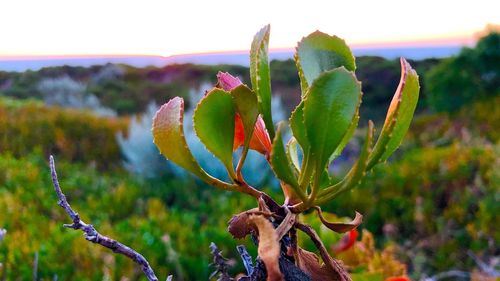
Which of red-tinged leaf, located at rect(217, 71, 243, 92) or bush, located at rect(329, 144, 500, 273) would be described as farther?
bush, located at rect(329, 144, 500, 273)

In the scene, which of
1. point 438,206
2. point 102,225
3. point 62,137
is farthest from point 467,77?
point 102,225

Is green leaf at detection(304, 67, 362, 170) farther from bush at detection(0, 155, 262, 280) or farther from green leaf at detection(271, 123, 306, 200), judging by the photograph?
bush at detection(0, 155, 262, 280)

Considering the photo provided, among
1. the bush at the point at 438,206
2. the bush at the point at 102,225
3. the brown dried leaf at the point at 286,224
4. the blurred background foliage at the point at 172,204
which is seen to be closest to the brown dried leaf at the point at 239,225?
the brown dried leaf at the point at 286,224

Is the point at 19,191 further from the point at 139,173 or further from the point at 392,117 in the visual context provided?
the point at 392,117

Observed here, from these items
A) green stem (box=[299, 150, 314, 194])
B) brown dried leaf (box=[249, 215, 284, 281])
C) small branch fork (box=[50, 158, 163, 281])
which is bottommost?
small branch fork (box=[50, 158, 163, 281])

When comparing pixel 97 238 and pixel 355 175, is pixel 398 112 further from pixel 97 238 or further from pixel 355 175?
pixel 97 238

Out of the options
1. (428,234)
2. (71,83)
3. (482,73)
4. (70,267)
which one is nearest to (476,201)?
(428,234)

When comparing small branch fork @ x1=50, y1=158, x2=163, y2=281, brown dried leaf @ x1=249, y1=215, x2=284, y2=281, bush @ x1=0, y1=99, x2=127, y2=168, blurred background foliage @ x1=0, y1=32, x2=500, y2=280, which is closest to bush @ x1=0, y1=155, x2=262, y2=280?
blurred background foliage @ x1=0, y1=32, x2=500, y2=280
